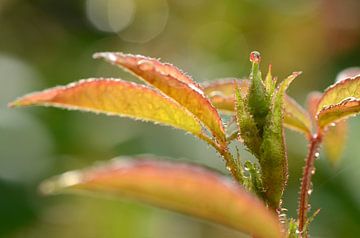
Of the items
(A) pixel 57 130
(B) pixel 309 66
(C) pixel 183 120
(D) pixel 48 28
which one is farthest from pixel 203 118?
(D) pixel 48 28

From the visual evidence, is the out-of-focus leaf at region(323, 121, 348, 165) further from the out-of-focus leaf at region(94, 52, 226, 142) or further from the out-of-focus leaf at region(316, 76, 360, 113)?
the out-of-focus leaf at region(94, 52, 226, 142)

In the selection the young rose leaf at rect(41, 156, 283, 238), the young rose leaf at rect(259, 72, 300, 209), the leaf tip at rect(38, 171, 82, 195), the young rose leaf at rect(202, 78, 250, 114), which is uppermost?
the young rose leaf at rect(202, 78, 250, 114)

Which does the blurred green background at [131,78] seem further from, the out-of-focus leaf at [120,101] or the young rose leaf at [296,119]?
the out-of-focus leaf at [120,101]

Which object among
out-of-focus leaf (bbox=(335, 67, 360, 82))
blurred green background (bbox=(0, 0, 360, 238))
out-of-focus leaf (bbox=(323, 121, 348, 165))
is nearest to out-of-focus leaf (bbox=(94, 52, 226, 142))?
out-of-focus leaf (bbox=(335, 67, 360, 82))

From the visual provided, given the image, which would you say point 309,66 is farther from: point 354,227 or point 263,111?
point 263,111

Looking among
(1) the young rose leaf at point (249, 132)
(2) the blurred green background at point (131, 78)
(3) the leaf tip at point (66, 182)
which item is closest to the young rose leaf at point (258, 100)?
(1) the young rose leaf at point (249, 132)

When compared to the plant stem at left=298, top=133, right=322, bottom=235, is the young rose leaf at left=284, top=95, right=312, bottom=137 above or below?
above

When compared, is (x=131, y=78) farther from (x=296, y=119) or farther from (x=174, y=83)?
(x=174, y=83)
